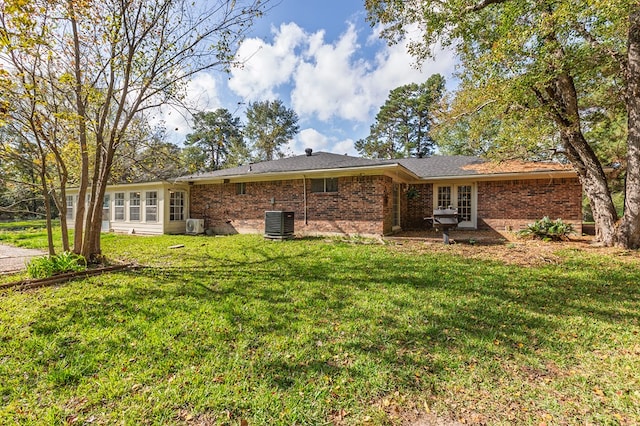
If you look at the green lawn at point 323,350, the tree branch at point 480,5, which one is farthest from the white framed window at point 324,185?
the tree branch at point 480,5

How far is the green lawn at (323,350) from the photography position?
197 cm

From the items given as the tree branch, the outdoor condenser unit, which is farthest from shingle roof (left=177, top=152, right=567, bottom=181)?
the tree branch

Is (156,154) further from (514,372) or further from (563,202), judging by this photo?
(563,202)

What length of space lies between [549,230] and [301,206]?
794cm

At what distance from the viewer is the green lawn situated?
6.47 feet

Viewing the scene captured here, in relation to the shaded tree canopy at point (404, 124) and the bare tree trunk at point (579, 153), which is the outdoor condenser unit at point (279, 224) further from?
the shaded tree canopy at point (404, 124)

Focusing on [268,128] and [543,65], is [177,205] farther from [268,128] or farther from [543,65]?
[268,128]

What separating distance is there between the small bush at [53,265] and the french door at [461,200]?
38.3ft

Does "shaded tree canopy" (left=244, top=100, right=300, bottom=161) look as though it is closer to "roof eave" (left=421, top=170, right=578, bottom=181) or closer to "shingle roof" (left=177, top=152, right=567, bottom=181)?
"shingle roof" (left=177, top=152, right=567, bottom=181)

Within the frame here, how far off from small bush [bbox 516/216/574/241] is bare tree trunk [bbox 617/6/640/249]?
132 cm

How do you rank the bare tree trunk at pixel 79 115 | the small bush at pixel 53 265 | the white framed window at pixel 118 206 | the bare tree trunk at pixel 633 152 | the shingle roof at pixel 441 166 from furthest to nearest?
the white framed window at pixel 118 206 < the shingle roof at pixel 441 166 < the bare tree trunk at pixel 633 152 < the bare tree trunk at pixel 79 115 < the small bush at pixel 53 265

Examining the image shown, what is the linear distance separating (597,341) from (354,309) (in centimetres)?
245

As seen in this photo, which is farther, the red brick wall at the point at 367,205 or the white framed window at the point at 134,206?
the white framed window at the point at 134,206

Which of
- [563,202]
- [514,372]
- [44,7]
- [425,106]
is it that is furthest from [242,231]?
[425,106]
